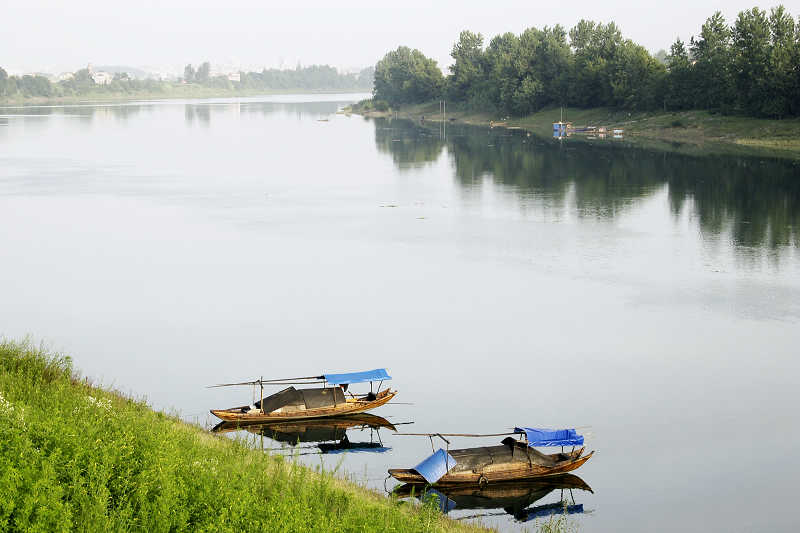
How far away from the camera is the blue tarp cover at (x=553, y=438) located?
19.2 metres

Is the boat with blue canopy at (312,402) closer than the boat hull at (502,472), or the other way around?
the boat hull at (502,472)

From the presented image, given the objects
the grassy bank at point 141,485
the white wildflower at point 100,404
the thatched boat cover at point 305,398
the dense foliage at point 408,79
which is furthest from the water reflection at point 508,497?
the dense foliage at point 408,79

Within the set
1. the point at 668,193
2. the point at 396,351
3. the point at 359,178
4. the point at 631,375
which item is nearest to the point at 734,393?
the point at 631,375

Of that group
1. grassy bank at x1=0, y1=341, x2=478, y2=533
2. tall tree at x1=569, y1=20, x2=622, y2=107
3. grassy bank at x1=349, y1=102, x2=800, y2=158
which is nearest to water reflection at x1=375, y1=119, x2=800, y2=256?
grassy bank at x1=349, y1=102, x2=800, y2=158

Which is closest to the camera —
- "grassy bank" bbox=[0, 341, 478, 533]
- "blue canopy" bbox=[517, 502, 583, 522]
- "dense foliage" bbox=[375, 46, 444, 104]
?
"grassy bank" bbox=[0, 341, 478, 533]

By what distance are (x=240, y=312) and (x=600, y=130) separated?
85153 mm

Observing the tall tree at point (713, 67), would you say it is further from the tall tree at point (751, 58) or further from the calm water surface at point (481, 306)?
the calm water surface at point (481, 306)

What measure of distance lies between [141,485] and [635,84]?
106m

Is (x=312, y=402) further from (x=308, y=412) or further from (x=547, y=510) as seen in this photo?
(x=547, y=510)

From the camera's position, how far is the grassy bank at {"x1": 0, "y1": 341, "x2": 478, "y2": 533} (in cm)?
1201

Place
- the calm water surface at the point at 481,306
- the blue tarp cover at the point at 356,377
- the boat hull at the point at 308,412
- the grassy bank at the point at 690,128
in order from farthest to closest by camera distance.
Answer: the grassy bank at the point at 690,128 → the blue tarp cover at the point at 356,377 → the boat hull at the point at 308,412 → the calm water surface at the point at 481,306

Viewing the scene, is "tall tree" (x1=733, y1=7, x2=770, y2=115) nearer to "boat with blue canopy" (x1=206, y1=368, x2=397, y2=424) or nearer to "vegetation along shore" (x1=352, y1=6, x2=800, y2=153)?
"vegetation along shore" (x1=352, y1=6, x2=800, y2=153)

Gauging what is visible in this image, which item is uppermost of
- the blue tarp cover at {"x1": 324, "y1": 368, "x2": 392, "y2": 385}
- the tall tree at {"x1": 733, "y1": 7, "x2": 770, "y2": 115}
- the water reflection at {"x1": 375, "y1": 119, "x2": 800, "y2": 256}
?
the tall tree at {"x1": 733, "y1": 7, "x2": 770, "y2": 115}

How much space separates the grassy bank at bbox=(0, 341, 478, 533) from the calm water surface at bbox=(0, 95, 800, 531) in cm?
470
